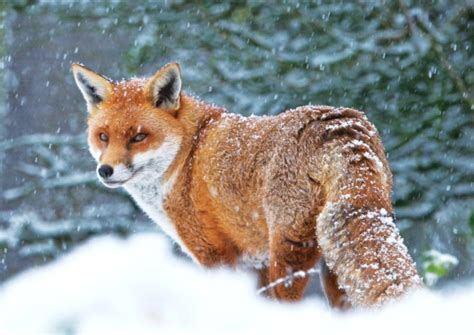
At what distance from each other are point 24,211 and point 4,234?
0.84 meters

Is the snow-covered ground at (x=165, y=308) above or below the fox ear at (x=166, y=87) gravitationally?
above

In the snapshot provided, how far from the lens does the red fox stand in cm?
377

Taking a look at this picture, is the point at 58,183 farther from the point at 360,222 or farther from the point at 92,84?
the point at 360,222

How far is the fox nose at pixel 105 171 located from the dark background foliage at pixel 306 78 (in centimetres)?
445

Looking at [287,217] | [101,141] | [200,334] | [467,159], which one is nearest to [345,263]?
[287,217]

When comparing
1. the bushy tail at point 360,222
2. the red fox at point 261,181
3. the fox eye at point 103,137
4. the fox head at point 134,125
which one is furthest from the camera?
the fox eye at point 103,137

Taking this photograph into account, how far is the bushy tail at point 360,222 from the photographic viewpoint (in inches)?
133

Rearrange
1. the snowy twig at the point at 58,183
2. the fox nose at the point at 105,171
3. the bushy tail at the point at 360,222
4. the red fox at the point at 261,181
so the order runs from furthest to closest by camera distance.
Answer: the snowy twig at the point at 58,183 < the fox nose at the point at 105,171 < the red fox at the point at 261,181 < the bushy tail at the point at 360,222

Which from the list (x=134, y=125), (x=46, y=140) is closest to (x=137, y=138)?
(x=134, y=125)

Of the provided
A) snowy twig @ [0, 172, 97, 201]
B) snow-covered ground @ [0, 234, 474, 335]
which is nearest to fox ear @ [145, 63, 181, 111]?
snow-covered ground @ [0, 234, 474, 335]

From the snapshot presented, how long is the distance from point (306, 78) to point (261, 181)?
503 centimetres

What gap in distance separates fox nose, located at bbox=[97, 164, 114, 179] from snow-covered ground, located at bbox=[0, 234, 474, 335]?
1024mm

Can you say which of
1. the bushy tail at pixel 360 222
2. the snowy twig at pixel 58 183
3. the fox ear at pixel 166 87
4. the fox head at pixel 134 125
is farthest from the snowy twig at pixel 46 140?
the bushy tail at pixel 360 222

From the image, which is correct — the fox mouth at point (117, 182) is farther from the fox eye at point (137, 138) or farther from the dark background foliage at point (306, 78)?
the dark background foliage at point (306, 78)
